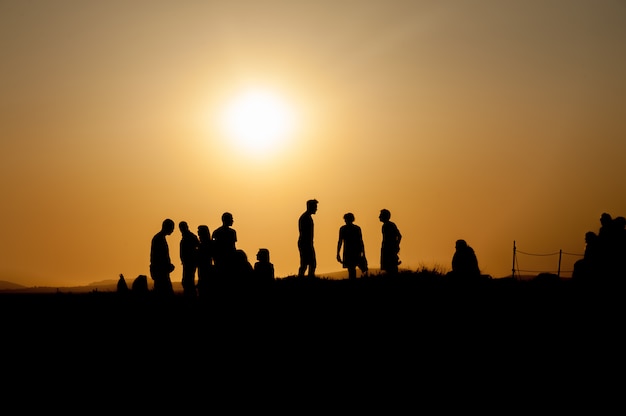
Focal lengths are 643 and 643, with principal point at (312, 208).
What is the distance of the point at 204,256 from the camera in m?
15.8

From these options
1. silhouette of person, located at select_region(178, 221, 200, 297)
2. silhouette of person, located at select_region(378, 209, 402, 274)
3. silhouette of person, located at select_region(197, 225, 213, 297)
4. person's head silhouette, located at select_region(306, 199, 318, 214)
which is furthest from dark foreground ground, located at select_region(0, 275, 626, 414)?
person's head silhouette, located at select_region(306, 199, 318, 214)

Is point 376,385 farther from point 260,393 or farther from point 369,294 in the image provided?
point 369,294

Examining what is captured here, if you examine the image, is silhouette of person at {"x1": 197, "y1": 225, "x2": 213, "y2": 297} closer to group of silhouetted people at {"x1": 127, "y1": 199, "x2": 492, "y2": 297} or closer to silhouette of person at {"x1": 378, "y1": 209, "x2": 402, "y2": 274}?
group of silhouetted people at {"x1": 127, "y1": 199, "x2": 492, "y2": 297}

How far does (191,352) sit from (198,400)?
2081mm

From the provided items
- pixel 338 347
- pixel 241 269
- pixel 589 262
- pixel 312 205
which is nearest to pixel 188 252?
pixel 241 269

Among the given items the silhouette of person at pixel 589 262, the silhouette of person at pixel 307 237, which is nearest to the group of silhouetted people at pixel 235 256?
the silhouette of person at pixel 307 237

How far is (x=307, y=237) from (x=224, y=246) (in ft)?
14.1

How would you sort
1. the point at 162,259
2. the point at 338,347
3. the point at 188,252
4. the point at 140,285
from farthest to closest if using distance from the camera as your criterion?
the point at 140,285
the point at 188,252
the point at 162,259
the point at 338,347

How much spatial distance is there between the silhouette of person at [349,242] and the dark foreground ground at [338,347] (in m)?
2.55

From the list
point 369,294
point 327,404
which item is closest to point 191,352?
point 327,404

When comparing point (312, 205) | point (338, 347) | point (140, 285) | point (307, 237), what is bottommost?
point (338, 347)

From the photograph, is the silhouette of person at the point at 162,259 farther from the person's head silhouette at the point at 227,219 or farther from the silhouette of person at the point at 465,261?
the silhouette of person at the point at 465,261

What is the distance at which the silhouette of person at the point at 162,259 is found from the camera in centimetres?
1523

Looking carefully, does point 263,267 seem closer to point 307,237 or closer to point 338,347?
point 338,347
